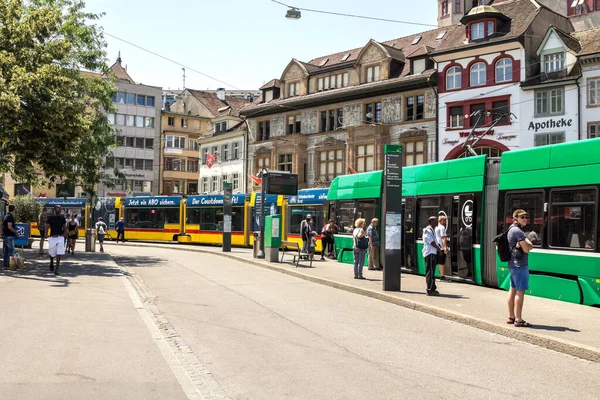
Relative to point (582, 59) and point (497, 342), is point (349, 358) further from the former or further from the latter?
point (582, 59)

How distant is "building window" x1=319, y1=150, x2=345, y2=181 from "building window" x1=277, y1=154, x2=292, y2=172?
11.1 feet

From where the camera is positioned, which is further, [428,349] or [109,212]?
[109,212]

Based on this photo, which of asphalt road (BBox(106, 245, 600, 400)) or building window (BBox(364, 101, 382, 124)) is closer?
asphalt road (BBox(106, 245, 600, 400))

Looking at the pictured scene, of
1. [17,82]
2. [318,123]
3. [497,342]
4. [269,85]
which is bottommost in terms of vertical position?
[497,342]

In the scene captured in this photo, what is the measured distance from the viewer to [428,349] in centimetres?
855

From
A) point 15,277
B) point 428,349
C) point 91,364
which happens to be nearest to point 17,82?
point 15,277

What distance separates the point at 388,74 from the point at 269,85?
548 inches

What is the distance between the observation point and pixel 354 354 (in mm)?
8070

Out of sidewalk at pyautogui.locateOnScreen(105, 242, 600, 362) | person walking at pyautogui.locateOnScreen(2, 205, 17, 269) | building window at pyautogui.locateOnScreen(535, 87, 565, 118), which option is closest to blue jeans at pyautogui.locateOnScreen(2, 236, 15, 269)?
person walking at pyautogui.locateOnScreen(2, 205, 17, 269)

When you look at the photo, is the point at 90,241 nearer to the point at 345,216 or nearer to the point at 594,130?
the point at 345,216

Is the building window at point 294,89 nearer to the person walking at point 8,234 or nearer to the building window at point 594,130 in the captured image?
the building window at point 594,130

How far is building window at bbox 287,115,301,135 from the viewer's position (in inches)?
1976

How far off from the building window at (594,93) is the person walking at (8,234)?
28256 mm

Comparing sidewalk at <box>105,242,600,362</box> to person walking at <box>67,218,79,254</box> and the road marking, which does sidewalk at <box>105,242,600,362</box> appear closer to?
the road marking
